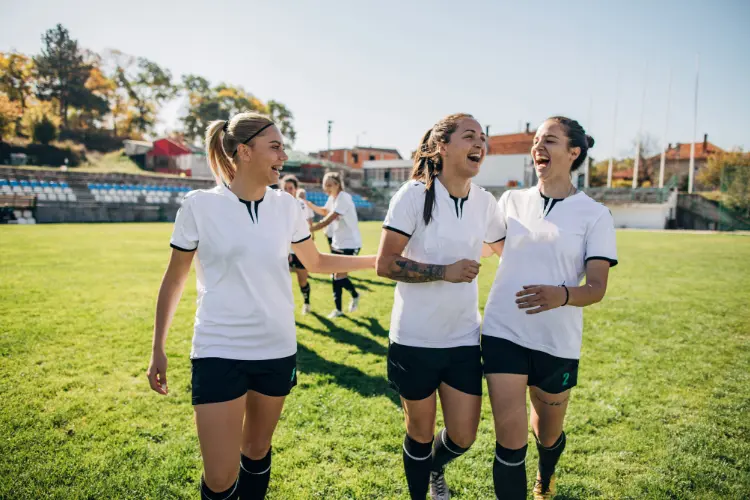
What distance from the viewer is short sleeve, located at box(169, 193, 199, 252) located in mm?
2363

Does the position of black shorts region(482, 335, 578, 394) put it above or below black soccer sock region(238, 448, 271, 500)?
above

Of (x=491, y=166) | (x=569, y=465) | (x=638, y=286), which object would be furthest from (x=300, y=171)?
(x=569, y=465)

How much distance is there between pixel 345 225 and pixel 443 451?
606cm

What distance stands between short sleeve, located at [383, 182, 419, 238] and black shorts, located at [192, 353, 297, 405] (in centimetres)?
105

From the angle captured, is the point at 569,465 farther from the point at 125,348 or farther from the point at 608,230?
the point at 125,348

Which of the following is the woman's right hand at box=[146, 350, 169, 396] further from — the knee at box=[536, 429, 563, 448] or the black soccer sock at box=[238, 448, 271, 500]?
the knee at box=[536, 429, 563, 448]

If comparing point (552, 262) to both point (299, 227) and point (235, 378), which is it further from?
point (235, 378)

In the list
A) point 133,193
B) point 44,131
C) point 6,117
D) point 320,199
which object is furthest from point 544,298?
point 44,131

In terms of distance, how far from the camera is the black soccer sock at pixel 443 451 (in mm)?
2920

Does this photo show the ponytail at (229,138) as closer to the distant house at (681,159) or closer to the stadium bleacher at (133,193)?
the stadium bleacher at (133,193)

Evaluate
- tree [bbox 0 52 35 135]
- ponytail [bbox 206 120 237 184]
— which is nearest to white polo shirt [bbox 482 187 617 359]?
ponytail [bbox 206 120 237 184]

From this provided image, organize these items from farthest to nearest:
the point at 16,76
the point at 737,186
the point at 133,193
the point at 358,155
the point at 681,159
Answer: the point at 358,155 < the point at 681,159 < the point at 16,76 < the point at 737,186 < the point at 133,193

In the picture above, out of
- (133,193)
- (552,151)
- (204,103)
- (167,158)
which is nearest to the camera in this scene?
(552,151)

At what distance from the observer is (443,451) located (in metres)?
3.02
